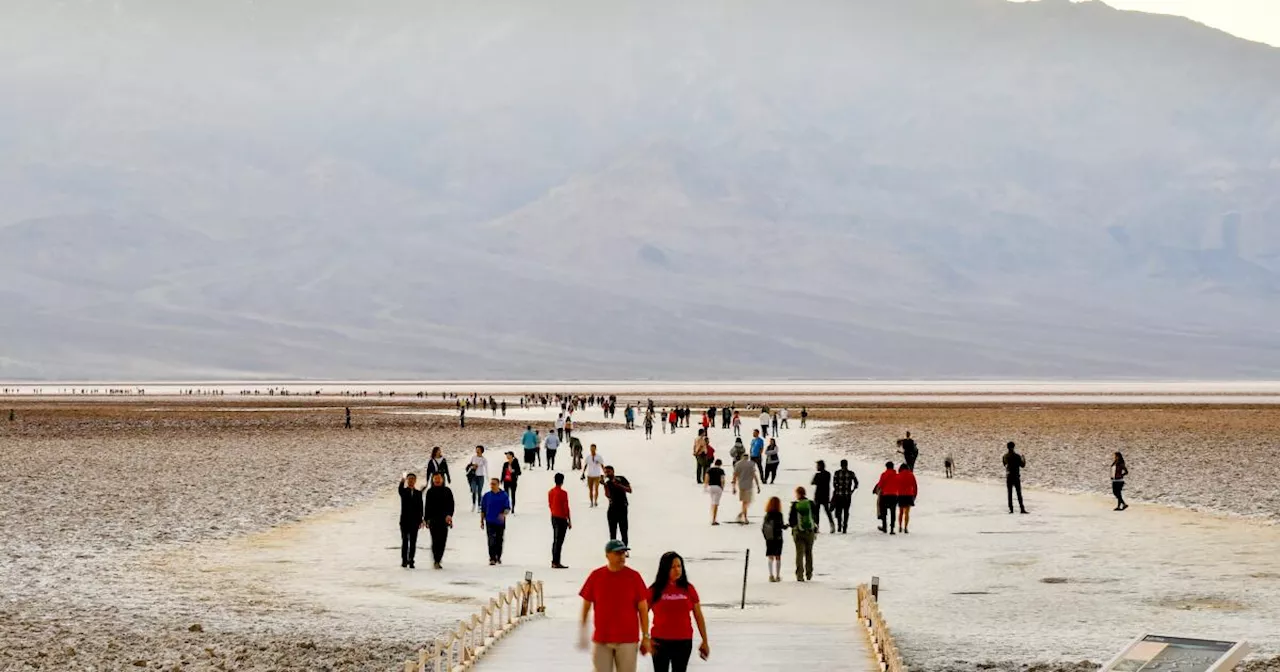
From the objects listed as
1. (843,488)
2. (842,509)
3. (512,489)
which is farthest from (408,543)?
(842,509)

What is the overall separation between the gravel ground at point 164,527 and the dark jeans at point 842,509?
30.0ft

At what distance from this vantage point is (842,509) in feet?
96.1

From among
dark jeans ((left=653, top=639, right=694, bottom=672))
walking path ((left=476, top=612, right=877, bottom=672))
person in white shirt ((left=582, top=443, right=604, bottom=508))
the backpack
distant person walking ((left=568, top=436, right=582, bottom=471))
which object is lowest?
walking path ((left=476, top=612, right=877, bottom=672))

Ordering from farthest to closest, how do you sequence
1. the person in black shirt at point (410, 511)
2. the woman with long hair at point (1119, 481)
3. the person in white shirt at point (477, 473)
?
1. the woman with long hair at point (1119, 481)
2. the person in white shirt at point (477, 473)
3. the person in black shirt at point (410, 511)

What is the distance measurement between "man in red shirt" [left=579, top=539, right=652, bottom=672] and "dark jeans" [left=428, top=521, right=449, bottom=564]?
11.1m

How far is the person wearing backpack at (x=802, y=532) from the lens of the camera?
22422 millimetres

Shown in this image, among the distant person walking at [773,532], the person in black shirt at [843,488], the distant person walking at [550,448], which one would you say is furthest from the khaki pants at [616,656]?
the distant person walking at [550,448]

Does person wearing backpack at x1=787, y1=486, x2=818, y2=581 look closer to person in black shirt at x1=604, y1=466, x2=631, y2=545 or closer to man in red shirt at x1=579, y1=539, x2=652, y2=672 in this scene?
person in black shirt at x1=604, y1=466, x2=631, y2=545

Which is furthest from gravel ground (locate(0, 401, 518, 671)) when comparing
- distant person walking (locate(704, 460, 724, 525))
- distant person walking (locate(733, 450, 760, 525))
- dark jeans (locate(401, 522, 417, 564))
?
distant person walking (locate(733, 450, 760, 525))

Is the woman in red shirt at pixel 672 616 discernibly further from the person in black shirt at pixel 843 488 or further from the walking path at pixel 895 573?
the person in black shirt at pixel 843 488

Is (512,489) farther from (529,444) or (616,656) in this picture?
(616,656)

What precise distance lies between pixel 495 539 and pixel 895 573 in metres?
5.90

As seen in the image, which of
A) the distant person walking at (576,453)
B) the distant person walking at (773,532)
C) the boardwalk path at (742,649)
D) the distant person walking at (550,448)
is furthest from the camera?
the distant person walking at (576,453)

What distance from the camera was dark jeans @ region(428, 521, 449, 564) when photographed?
23.7 m
